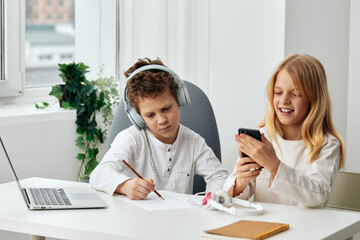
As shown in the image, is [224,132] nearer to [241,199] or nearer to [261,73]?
[261,73]

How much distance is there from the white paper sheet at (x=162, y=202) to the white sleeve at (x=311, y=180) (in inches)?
10.6

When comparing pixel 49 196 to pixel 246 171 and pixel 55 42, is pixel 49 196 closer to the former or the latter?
pixel 246 171

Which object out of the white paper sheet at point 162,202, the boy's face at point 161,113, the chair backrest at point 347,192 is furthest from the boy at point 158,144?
the chair backrest at point 347,192

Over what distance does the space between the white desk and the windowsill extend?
2.46ft

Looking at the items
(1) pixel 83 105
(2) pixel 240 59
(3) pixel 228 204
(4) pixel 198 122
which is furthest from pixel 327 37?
(3) pixel 228 204

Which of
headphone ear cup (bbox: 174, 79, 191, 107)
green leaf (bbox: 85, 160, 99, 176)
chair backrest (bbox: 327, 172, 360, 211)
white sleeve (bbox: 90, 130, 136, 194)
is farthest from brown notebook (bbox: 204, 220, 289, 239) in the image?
green leaf (bbox: 85, 160, 99, 176)

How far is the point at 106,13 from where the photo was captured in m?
3.05

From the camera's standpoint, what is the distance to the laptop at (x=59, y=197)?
171 cm

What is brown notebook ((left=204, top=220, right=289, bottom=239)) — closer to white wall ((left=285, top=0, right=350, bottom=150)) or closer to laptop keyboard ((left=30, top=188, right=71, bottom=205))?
laptop keyboard ((left=30, top=188, right=71, bottom=205))

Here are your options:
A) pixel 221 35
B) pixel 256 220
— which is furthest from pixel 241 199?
pixel 221 35

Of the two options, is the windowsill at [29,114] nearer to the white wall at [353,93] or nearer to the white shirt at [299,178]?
the white shirt at [299,178]

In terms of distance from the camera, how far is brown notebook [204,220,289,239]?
4.60ft

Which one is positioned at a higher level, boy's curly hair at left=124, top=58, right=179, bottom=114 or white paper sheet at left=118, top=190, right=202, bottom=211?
boy's curly hair at left=124, top=58, right=179, bottom=114

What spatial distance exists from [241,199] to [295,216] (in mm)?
232
